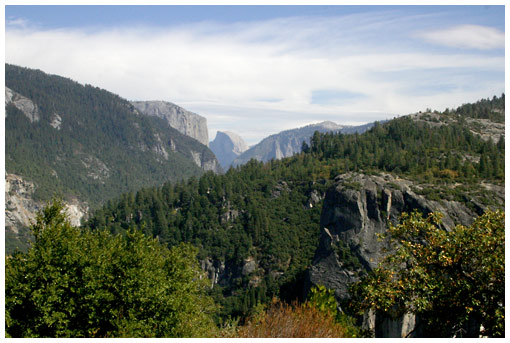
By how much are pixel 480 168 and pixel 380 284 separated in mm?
87996

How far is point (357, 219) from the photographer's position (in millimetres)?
83562

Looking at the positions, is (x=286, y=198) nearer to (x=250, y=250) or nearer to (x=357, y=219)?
(x=250, y=250)

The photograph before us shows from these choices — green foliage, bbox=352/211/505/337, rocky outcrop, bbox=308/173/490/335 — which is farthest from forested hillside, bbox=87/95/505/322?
green foliage, bbox=352/211/505/337

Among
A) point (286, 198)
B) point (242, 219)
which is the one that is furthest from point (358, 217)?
point (242, 219)

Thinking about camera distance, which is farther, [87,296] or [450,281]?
[87,296]

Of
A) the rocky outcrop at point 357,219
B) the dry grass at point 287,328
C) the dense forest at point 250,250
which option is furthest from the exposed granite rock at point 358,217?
the dry grass at point 287,328

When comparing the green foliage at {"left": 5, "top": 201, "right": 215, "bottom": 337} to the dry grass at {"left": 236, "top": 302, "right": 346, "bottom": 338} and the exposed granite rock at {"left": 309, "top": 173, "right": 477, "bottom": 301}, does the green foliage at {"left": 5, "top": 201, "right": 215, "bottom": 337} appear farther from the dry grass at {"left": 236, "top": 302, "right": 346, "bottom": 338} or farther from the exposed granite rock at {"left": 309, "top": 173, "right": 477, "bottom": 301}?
the exposed granite rock at {"left": 309, "top": 173, "right": 477, "bottom": 301}

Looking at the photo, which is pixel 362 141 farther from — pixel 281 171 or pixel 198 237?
pixel 198 237

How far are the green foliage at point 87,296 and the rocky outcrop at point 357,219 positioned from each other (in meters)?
57.9

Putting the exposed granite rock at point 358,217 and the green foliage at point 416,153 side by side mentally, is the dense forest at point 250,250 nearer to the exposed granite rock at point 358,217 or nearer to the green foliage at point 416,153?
the green foliage at point 416,153

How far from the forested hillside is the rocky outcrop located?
137 centimetres

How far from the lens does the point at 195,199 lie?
135 m

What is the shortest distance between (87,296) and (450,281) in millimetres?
14047

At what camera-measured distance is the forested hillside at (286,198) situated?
8969cm
